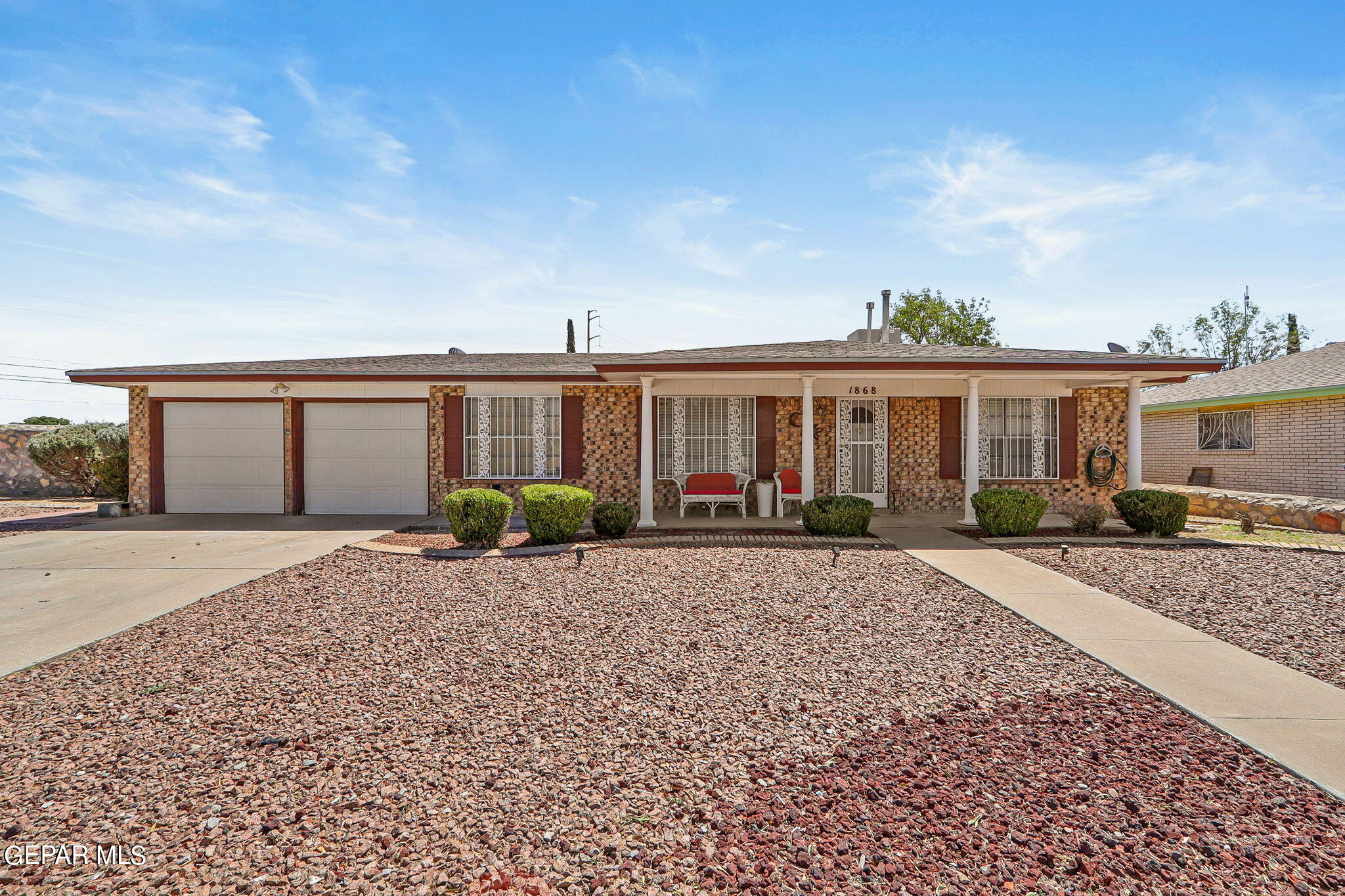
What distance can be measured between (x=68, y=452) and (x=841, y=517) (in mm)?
17129

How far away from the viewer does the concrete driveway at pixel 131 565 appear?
5148 millimetres

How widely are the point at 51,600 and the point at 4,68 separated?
760 centimetres

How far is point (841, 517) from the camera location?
30.7 ft

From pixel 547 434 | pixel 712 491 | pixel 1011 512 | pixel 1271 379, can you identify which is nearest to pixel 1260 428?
pixel 1271 379

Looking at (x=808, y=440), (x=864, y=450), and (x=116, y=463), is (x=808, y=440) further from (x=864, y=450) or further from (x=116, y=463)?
(x=116, y=463)

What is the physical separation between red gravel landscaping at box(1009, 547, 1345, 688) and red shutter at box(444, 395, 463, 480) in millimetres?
9146

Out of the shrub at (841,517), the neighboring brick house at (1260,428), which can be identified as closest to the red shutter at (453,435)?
the shrub at (841,517)

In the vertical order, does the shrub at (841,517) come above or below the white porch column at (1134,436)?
below

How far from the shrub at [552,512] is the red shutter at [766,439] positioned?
4.45 metres

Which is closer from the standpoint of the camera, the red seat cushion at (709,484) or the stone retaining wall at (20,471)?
the red seat cushion at (709,484)

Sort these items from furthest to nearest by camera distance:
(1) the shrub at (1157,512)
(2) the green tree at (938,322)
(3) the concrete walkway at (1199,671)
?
(2) the green tree at (938,322) → (1) the shrub at (1157,512) → (3) the concrete walkway at (1199,671)

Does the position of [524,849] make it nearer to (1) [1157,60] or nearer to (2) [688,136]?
(2) [688,136]

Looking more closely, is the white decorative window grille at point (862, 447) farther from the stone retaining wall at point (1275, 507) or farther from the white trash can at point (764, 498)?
the stone retaining wall at point (1275, 507)

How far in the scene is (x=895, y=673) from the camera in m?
4.18
